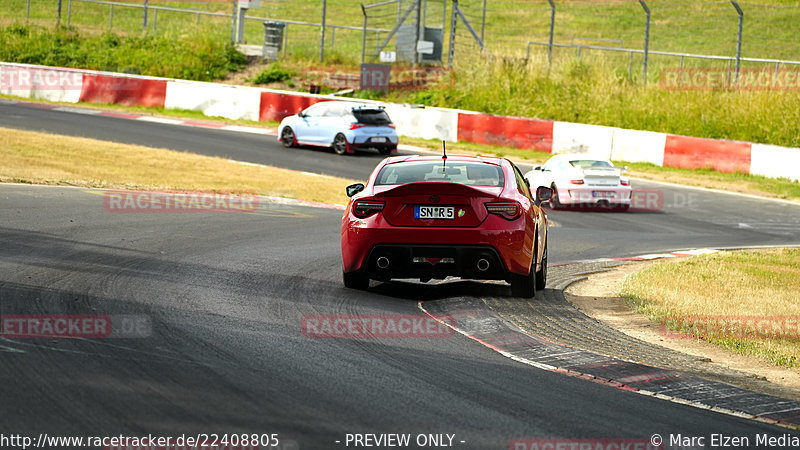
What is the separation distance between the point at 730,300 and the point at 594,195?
9553 mm

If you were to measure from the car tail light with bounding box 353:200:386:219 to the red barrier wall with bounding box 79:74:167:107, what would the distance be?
26.4 metres

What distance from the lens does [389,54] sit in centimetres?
3606

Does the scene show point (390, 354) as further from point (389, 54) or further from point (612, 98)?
point (389, 54)

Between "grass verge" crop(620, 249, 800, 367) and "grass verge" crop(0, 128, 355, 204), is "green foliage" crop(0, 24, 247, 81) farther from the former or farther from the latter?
"grass verge" crop(620, 249, 800, 367)

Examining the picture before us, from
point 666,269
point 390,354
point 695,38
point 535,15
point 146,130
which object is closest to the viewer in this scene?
point 390,354

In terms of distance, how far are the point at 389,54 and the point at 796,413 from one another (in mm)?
30692

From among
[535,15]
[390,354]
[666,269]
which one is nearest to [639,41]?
[535,15]

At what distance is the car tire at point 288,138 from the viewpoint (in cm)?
2823

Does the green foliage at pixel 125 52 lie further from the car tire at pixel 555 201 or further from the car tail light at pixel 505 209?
the car tail light at pixel 505 209

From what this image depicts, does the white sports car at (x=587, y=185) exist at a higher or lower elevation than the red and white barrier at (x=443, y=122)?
lower

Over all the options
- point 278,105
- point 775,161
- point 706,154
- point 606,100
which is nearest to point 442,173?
point 775,161

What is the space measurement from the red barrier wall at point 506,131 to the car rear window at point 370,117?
3.42m

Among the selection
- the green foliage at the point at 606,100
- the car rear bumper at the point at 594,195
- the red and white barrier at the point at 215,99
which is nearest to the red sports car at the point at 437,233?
the car rear bumper at the point at 594,195

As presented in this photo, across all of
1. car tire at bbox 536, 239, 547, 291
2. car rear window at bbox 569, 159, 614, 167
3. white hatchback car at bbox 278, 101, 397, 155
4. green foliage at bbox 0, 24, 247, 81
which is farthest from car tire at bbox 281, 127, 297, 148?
car tire at bbox 536, 239, 547, 291
